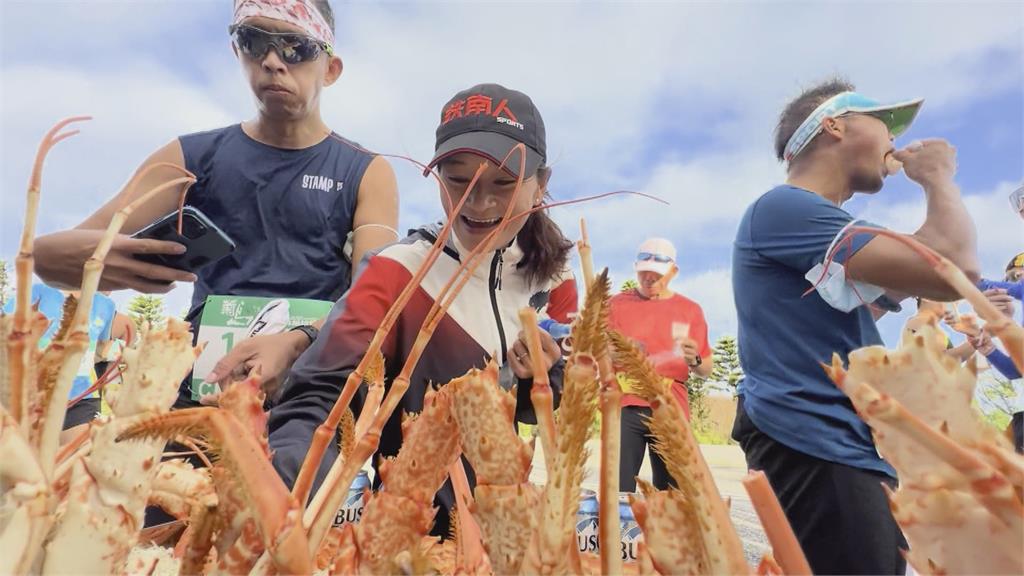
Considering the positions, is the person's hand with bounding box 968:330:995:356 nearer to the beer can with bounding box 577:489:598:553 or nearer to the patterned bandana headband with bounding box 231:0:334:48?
the beer can with bounding box 577:489:598:553

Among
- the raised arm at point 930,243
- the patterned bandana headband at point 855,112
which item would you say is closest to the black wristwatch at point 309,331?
the raised arm at point 930,243

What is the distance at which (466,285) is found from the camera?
160cm

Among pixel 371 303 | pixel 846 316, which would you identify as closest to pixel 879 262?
pixel 846 316

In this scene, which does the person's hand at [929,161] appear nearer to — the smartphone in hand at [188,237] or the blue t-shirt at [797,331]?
the blue t-shirt at [797,331]

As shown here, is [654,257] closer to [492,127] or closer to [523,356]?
[492,127]

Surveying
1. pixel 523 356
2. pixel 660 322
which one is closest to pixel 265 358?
pixel 523 356

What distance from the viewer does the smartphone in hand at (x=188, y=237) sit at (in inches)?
43.4

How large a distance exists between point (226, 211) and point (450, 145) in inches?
26.5

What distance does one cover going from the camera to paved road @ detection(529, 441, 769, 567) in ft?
1.41

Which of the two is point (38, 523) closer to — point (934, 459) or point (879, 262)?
point (934, 459)

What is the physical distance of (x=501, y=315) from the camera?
1.69 metres

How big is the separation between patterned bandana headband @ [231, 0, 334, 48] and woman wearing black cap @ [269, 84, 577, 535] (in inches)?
16.0

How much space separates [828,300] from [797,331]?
0.14m

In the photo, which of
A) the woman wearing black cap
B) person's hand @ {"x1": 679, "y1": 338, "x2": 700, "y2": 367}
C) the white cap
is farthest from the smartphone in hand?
the white cap
